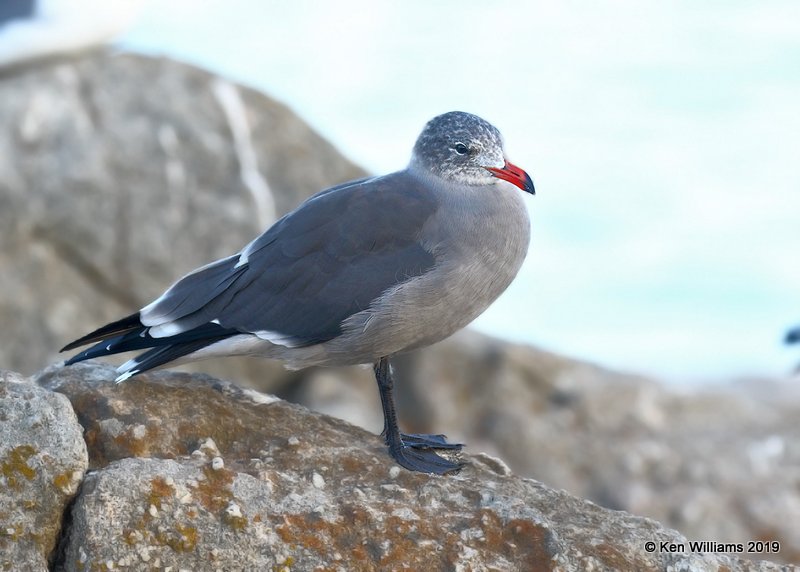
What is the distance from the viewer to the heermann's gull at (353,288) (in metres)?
5.21

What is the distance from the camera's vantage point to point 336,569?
4.30 m

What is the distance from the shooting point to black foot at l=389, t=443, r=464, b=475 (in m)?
5.03

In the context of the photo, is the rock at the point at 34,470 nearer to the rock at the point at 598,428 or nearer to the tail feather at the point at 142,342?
the tail feather at the point at 142,342

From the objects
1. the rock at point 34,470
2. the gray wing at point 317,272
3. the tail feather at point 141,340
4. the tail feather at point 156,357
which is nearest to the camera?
the rock at point 34,470

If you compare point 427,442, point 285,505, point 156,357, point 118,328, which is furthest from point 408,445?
point 118,328

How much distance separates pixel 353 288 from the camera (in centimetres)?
529

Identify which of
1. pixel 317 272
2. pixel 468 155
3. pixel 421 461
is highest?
pixel 468 155

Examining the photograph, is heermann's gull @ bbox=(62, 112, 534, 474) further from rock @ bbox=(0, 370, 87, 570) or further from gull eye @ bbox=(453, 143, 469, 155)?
rock @ bbox=(0, 370, 87, 570)

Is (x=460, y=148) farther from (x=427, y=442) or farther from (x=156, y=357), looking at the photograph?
(x=156, y=357)

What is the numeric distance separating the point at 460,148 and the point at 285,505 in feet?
6.64

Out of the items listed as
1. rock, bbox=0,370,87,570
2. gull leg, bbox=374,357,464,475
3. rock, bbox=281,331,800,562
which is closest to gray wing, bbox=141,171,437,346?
gull leg, bbox=374,357,464,475

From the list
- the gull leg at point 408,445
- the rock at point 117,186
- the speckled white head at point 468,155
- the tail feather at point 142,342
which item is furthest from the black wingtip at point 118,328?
the rock at point 117,186

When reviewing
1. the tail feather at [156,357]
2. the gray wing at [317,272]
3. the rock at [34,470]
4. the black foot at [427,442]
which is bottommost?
the rock at [34,470]

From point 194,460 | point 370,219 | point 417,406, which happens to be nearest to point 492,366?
point 417,406
